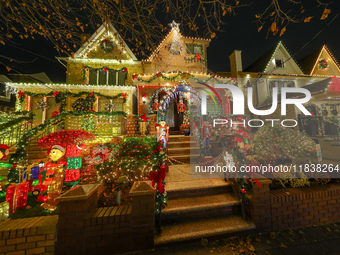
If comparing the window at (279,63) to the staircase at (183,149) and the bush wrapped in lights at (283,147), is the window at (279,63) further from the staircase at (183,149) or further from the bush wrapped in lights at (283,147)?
the staircase at (183,149)

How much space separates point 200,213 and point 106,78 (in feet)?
40.7

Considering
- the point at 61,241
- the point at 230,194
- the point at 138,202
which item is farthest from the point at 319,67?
the point at 61,241

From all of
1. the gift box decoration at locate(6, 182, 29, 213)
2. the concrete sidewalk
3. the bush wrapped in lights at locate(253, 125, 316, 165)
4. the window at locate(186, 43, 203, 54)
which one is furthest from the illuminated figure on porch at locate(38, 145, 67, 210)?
the window at locate(186, 43, 203, 54)

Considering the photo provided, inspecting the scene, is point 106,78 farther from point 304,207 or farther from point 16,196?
point 304,207

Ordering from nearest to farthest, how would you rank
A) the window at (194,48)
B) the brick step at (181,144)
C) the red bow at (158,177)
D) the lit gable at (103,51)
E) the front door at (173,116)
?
the red bow at (158,177), the brick step at (181,144), the lit gable at (103,51), the front door at (173,116), the window at (194,48)

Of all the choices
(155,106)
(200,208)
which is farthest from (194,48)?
(200,208)

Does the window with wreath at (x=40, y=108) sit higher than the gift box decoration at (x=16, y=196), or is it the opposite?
the window with wreath at (x=40, y=108)

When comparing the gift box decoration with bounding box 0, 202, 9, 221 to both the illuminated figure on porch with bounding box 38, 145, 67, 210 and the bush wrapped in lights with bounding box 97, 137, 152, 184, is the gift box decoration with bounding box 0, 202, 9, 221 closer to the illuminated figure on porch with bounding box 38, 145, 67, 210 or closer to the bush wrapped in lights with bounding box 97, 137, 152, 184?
the illuminated figure on porch with bounding box 38, 145, 67, 210

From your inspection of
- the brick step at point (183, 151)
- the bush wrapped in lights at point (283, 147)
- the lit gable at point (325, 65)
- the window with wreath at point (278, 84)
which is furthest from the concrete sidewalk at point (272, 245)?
the lit gable at point (325, 65)

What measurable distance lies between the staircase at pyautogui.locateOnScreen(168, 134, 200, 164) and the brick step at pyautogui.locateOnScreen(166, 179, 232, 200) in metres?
1.87

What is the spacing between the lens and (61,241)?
2.19m

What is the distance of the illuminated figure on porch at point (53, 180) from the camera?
3193 millimetres

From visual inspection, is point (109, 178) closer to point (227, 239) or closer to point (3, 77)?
point (227, 239)

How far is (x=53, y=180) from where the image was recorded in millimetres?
3285
